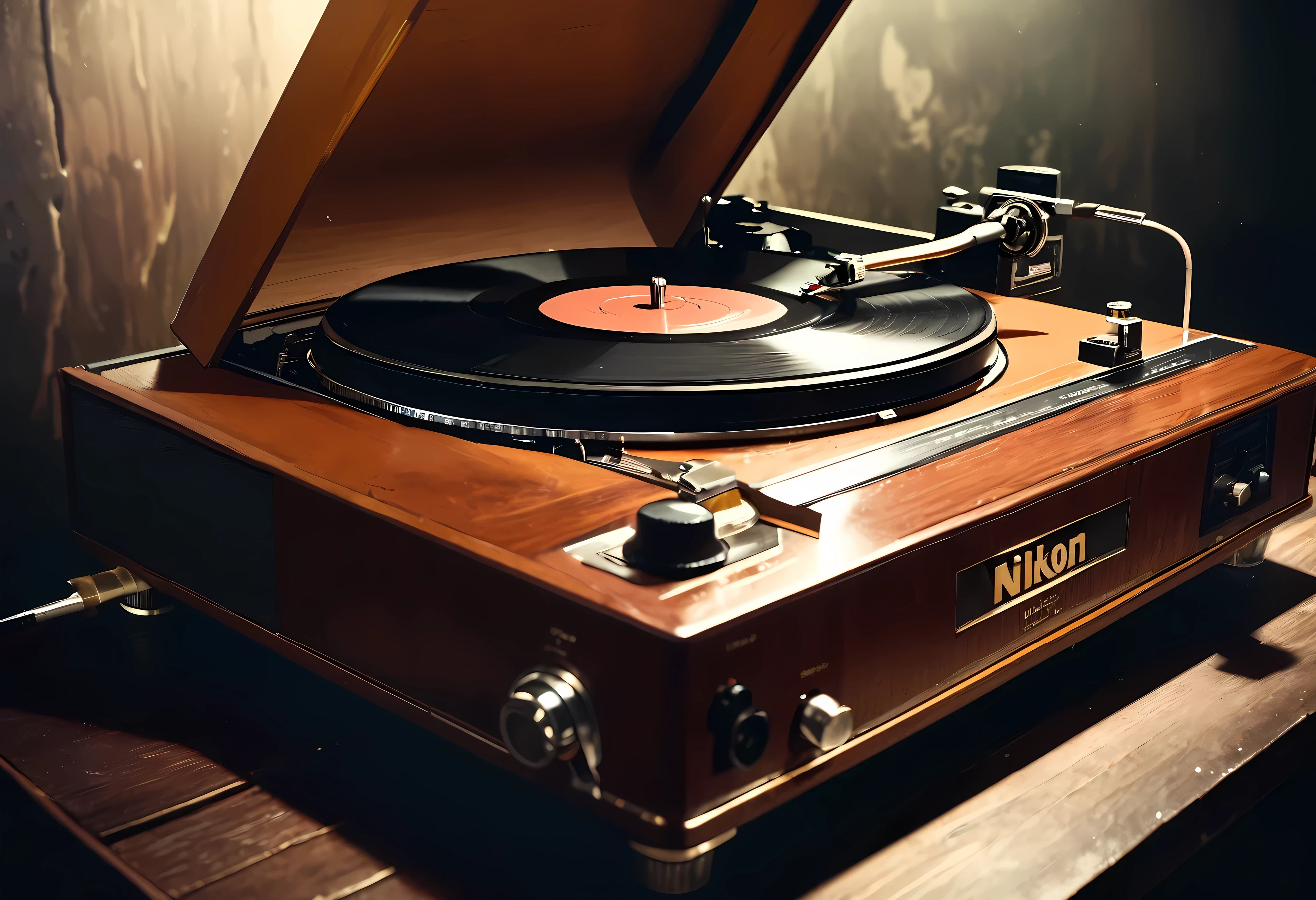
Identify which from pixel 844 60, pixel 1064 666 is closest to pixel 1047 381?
pixel 1064 666

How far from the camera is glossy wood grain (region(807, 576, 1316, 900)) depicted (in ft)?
2.90

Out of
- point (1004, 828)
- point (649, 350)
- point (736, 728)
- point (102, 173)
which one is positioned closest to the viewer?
point (736, 728)

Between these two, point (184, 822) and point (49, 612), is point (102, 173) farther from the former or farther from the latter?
point (184, 822)

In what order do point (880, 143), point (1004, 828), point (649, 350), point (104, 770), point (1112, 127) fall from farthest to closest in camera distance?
point (880, 143)
point (1112, 127)
point (649, 350)
point (104, 770)
point (1004, 828)

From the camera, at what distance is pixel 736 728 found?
2.47 ft

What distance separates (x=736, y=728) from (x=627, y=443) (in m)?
0.33

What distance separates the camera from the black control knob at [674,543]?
77 cm

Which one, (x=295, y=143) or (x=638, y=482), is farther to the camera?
(x=295, y=143)

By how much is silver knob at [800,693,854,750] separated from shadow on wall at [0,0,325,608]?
1173 mm

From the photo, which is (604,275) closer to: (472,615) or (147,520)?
(147,520)

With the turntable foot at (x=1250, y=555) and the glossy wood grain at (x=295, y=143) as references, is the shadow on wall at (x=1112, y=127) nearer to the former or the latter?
the turntable foot at (x=1250, y=555)

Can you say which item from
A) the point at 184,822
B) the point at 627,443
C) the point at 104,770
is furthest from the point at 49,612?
the point at 627,443

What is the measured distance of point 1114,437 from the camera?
1.06 meters

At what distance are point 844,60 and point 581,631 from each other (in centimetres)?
169
